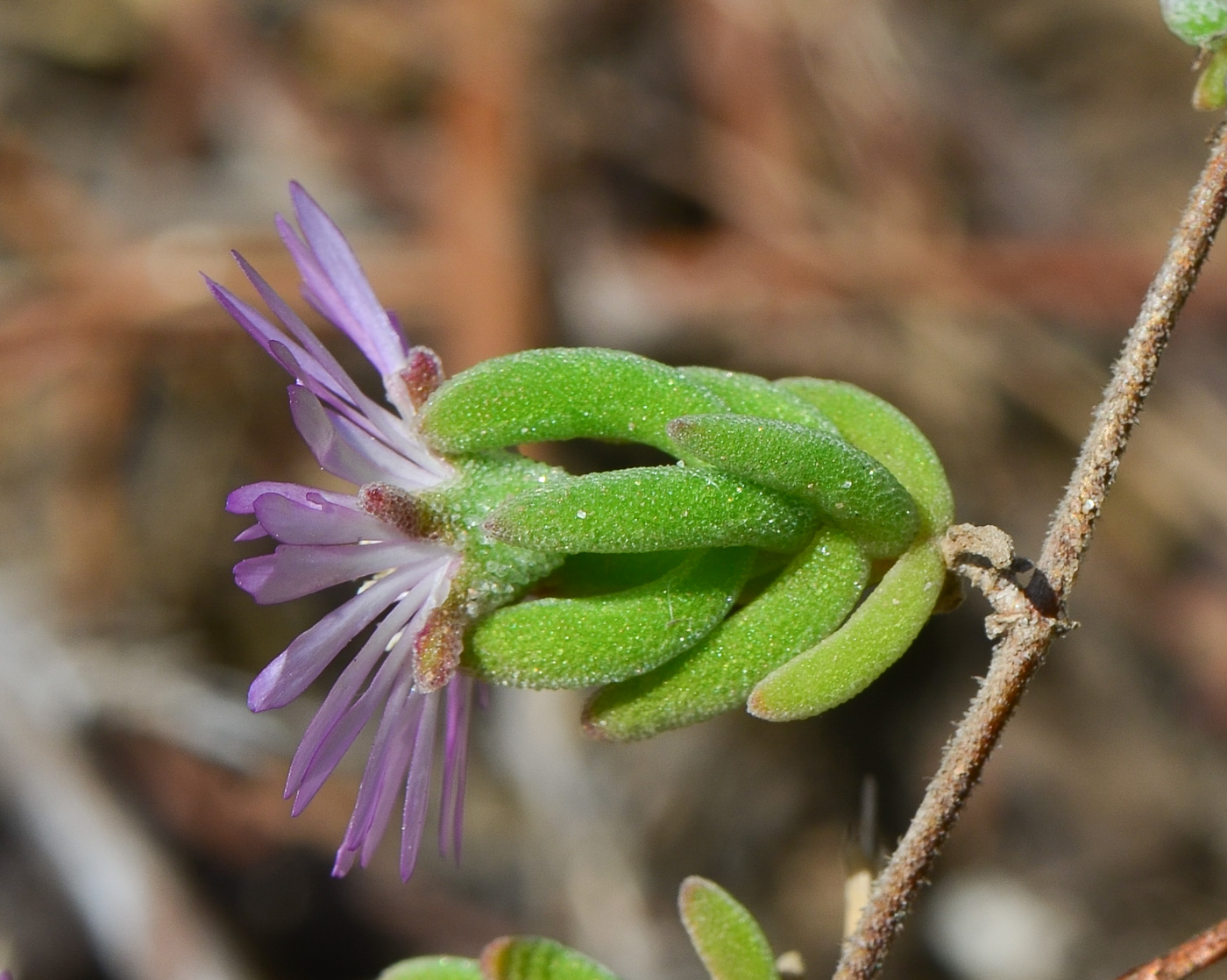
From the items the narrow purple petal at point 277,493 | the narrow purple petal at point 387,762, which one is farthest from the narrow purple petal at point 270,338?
the narrow purple petal at point 387,762

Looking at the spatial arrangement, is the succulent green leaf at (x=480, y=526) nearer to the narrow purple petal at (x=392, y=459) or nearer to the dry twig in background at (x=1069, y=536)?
the narrow purple petal at (x=392, y=459)

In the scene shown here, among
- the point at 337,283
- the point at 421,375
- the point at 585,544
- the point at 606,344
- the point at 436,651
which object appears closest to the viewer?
the point at 585,544

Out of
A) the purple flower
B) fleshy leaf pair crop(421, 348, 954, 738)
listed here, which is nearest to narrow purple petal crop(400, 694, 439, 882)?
the purple flower

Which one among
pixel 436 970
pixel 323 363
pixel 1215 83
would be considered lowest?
pixel 436 970

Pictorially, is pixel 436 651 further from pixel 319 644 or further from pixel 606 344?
pixel 606 344

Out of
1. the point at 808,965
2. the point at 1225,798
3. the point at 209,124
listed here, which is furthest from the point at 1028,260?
the point at 209,124

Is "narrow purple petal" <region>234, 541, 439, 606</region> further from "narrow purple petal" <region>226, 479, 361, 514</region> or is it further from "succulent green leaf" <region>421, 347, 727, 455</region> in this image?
"succulent green leaf" <region>421, 347, 727, 455</region>

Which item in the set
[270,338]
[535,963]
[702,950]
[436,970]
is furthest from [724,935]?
[270,338]

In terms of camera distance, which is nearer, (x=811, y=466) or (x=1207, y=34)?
(x=811, y=466)
